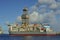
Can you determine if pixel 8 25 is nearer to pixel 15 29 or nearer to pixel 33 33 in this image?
pixel 15 29

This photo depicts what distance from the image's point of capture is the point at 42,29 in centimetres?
7131

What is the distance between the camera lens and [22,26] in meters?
68.6

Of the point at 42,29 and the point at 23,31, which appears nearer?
the point at 23,31

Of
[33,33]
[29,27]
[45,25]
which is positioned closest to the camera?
[33,33]

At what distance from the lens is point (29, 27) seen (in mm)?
70062

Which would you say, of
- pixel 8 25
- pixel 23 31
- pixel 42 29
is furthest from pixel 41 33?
pixel 8 25

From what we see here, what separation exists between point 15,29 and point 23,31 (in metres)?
4.97

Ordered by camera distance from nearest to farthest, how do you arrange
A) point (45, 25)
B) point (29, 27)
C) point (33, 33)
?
1. point (33, 33)
2. point (29, 27)
3. point (45, 25)

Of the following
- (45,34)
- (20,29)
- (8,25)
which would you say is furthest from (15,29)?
(45,34)

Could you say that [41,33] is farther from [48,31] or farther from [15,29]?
[15,29]

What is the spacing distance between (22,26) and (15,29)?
3563 millimetres

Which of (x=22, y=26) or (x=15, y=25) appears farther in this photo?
(x=15, y=25)

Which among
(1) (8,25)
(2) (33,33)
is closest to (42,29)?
(2) (33,33)

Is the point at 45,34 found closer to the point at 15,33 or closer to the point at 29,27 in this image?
Result: the point at 29,27
